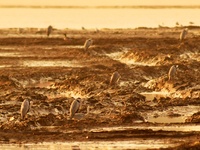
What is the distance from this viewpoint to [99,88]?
21.7 meters

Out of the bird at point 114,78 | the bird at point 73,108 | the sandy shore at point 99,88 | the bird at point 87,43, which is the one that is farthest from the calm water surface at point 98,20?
the bird at point 73,108

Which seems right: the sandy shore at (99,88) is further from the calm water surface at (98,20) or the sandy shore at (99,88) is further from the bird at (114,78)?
the calm water surface at (98,20)

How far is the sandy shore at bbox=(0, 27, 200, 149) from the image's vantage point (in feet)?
52.6

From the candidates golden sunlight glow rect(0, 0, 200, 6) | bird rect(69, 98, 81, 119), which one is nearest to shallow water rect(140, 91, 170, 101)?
bird rect(69, 98, 81, 119)

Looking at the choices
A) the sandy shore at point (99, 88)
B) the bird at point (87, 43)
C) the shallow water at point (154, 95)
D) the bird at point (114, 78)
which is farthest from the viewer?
the bird at point (87, 43)

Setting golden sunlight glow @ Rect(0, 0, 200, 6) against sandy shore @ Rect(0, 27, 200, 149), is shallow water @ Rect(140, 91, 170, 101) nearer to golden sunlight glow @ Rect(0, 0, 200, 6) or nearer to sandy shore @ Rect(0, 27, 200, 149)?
sandy shore @ Rect(0, 27, 200, 149)

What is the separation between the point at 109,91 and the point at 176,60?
265 inches

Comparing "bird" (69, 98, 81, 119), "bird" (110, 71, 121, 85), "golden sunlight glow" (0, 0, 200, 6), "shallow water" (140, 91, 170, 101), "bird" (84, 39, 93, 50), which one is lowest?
"bird" (69, 98, 81, 119)

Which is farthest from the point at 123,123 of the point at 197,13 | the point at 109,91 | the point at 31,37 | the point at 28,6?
the point at 28,6

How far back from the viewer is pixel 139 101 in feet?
64.4

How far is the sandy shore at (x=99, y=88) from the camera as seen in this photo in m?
16.0

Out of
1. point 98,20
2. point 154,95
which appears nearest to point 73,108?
point 154,95

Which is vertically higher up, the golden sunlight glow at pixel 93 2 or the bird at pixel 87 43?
the golden sunlight glow at pixel 93 2

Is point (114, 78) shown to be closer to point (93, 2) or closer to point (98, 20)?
point (98, 20)
